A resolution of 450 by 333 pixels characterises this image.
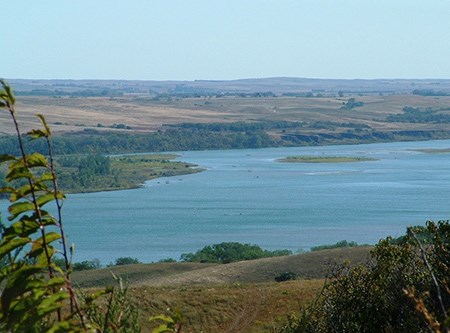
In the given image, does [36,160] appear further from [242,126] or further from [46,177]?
[242,126]

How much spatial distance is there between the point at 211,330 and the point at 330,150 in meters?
59.0

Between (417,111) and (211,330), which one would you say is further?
(417,111)

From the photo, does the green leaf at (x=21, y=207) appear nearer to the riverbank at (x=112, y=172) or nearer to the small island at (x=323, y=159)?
the riverbank at (x=112, y=172)

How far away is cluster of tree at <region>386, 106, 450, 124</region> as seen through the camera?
9406 centimetres

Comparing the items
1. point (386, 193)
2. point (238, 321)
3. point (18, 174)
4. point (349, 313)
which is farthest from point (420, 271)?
point (386, 193)

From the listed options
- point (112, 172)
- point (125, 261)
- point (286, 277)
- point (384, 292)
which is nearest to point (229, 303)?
point (286, 277)

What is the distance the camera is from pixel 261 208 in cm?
4075

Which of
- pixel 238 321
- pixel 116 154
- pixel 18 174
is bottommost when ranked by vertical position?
pixel 116 154

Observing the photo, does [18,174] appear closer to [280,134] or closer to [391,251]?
[391,251]

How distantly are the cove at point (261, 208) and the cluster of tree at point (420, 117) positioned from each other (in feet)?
118

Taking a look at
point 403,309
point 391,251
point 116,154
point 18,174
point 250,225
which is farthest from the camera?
point 116,154

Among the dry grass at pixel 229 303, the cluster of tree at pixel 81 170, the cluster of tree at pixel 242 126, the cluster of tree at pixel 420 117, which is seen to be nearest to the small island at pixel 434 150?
the cluster of tree at pixel 242 126

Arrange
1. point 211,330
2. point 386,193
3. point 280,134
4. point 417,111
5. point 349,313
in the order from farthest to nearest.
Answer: point 417,111, point 280,134, point 386,193, point 211,330, point 349,313

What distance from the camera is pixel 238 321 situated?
15.2 metres
